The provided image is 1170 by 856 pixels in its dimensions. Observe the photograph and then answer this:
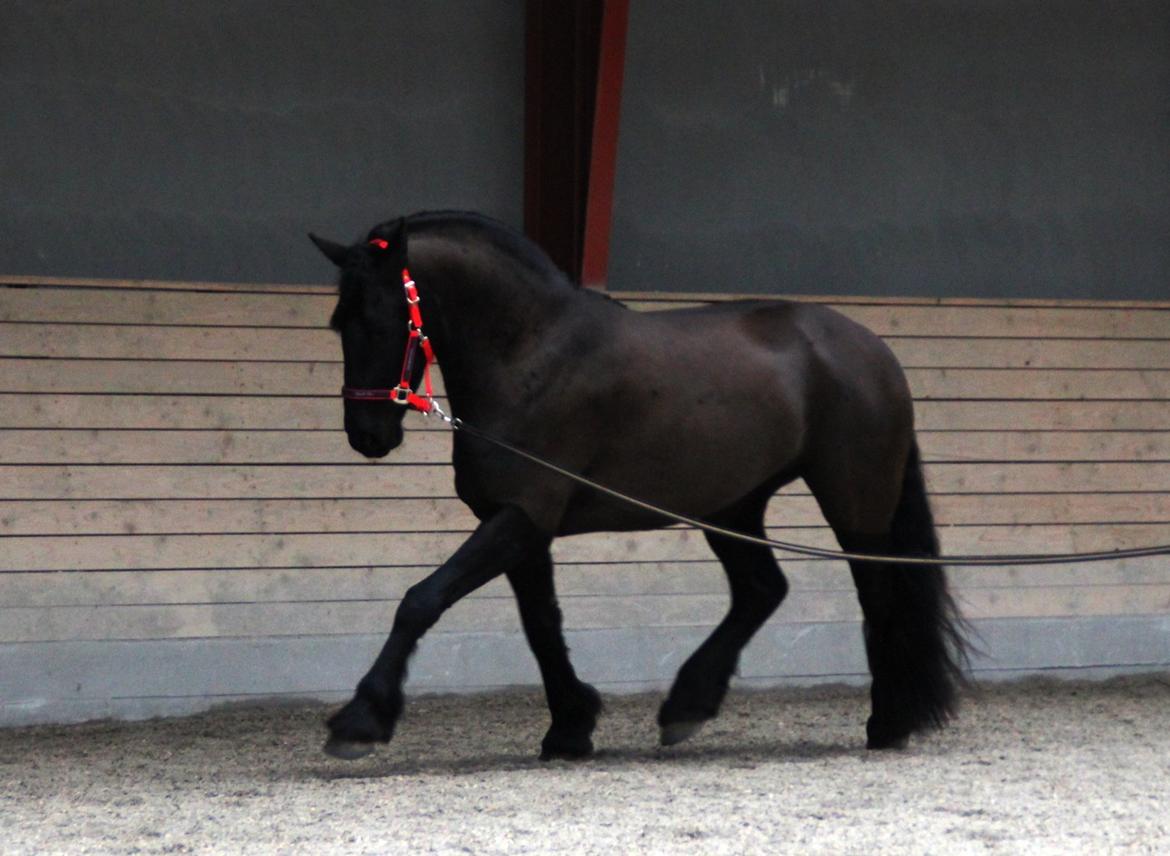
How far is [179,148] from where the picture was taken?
6.14 metres

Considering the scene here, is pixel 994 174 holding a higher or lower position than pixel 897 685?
higher

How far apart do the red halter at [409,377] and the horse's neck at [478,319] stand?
0.33 ft

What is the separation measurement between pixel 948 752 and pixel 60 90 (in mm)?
3831

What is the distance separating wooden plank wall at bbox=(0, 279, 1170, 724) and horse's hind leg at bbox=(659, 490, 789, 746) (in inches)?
51.8

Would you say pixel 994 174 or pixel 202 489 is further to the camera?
pixel 994 174

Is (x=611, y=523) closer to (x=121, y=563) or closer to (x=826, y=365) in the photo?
(x=826, y=365)

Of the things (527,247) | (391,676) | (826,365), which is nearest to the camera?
(391,676)

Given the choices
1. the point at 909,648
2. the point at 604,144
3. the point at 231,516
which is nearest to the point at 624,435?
the point at 909,648

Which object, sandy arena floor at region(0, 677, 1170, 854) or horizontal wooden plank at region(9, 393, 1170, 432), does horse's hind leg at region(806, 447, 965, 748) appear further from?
horizontal wooden plank at region(9, 393, 1170, 432)

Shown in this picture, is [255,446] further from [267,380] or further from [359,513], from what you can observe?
[359,513]

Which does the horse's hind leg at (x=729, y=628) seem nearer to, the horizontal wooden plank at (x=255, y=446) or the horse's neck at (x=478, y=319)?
the horse's neck at (x=478, y=319)

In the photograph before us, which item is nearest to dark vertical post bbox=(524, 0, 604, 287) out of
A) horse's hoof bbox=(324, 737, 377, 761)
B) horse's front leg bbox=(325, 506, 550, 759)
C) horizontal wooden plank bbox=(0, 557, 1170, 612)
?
horizontal wooden plank bbox=(0, 557, 1170, 612)

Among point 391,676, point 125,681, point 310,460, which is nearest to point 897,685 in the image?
point 391,676

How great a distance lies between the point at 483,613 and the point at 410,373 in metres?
2.11
